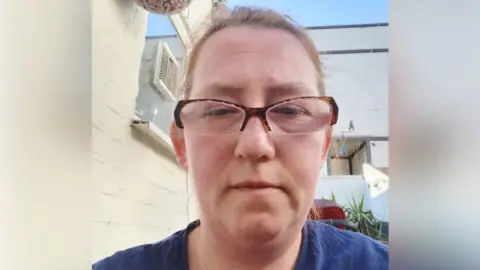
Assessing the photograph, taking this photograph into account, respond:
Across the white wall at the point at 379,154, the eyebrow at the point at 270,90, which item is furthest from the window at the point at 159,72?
the white wall at the point at 379,154

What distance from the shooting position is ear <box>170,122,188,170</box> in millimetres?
401

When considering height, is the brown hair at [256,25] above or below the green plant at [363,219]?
above

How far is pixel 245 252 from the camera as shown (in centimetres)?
35

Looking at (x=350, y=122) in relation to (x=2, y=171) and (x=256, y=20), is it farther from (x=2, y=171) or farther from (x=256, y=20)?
(x=2, y=171)

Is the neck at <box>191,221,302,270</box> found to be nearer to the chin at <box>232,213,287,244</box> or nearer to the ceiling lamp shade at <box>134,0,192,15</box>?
the chin at <box>232,213,287,244</box>

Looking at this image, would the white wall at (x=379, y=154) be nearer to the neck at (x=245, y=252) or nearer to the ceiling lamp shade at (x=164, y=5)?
the neck at (x=245, y=252)

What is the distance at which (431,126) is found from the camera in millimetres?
239

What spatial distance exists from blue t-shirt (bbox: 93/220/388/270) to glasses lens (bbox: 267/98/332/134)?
97 mm

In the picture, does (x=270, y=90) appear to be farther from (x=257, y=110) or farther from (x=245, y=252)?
(x=245, y=252)

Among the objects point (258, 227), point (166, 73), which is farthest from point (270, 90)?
point (166, 73)

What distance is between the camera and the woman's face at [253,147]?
34 cm

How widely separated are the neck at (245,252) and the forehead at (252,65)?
13cm

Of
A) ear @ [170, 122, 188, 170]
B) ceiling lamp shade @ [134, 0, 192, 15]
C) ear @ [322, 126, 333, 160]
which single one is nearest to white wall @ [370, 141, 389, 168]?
ear @ [322, 126, 333, 160]

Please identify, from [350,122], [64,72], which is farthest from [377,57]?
[64,72]
